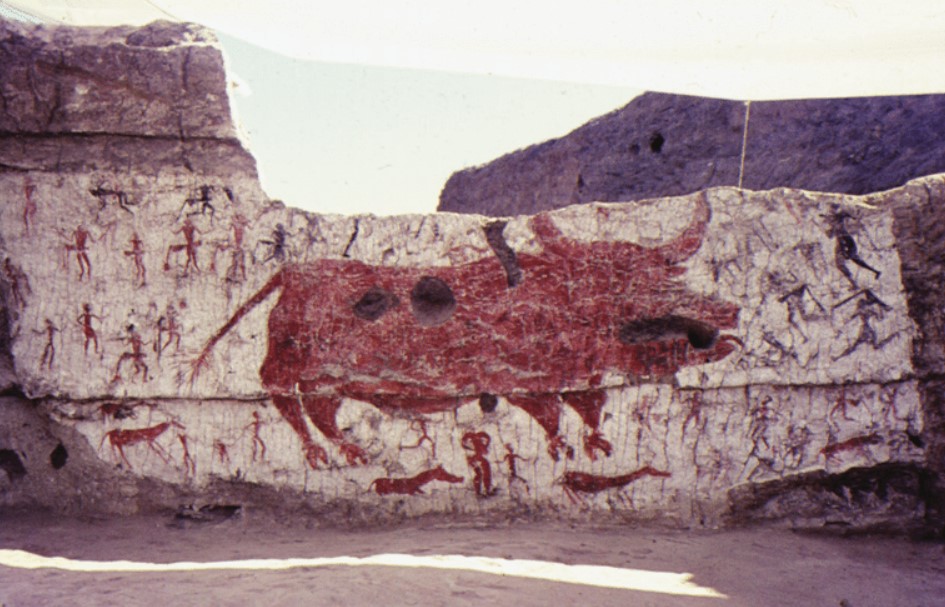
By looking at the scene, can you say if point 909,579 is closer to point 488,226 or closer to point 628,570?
point 628,570

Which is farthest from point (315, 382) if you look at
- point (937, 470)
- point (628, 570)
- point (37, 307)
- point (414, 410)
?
point (937, 470)

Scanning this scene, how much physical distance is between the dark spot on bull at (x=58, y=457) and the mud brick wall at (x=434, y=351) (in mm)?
15

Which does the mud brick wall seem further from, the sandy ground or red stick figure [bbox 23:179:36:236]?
the sandy ground

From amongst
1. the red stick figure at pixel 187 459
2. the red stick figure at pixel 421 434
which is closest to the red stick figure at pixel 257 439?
the red stick figure at pixel 187 459

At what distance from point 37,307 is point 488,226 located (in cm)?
185

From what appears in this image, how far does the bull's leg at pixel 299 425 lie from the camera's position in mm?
2949

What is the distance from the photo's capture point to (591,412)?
2.97m

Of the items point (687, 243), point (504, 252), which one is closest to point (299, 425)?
point (504, 252)

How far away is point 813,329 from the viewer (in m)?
2.99

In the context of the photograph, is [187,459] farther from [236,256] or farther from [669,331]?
[669,331]

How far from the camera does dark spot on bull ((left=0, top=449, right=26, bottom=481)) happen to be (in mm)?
2928

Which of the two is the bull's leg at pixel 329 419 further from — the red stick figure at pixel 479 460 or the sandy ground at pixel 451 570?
the red stick figure at pixel 479 460

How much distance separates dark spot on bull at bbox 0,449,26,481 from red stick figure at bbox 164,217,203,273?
3.16 feet

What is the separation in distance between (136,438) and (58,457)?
341 millimetres
